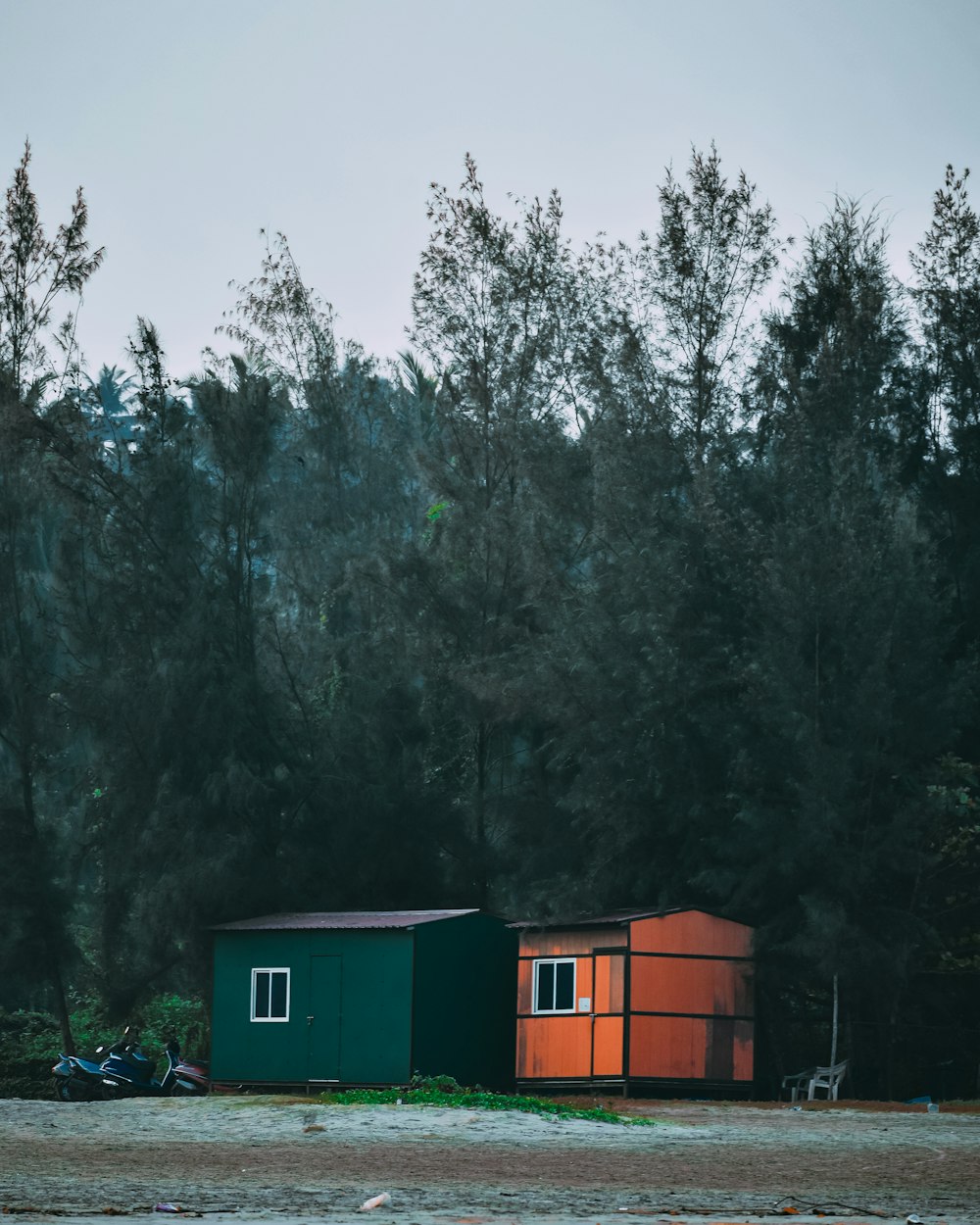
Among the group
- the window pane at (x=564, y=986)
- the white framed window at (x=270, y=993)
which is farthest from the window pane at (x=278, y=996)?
the window pane at (x=564, y=986)

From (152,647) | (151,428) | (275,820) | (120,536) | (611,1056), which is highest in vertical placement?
(151,428)

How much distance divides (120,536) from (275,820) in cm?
648

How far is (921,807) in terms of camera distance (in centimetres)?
2848

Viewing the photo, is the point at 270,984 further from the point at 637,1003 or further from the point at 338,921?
the point at 637,1003

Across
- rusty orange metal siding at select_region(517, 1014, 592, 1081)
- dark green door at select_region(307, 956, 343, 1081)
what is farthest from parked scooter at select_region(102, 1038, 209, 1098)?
rusty orange metal siding at select_region(517, 1014, 592, 1081)

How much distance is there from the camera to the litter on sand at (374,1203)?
10.8m

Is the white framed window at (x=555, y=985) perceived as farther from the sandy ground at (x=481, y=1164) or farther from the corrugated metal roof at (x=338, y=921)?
the sandy ground at (x=481, y=1164)

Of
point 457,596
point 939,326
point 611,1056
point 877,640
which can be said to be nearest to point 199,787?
point 457,596

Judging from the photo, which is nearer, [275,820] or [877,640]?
[877,640]

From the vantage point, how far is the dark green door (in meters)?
27.4

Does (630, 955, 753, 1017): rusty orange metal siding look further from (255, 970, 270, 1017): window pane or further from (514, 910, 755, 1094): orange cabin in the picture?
(255, 970, 270, 1017): window pane

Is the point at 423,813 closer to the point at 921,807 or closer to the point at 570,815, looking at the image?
the point at 570,815

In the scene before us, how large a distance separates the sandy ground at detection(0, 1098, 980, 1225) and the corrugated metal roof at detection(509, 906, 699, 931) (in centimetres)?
396

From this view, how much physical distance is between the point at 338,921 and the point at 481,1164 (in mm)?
13522
